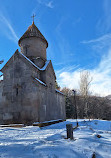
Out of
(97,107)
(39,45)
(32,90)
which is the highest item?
(39,45)

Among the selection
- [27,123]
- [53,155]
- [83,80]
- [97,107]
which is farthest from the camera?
[97,107]

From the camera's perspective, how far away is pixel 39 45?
17875 mm

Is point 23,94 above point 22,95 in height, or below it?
above

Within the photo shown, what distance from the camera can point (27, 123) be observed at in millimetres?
11961

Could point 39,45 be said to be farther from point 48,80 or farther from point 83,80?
point 83,80

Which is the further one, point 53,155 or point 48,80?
point 48,80

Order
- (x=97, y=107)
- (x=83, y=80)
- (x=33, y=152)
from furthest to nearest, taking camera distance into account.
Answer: (x=97, y=107) < (x=83, y=80) < (x=33, y=152)

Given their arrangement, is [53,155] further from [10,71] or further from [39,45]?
[39,45]

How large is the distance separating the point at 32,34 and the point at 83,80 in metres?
18.2

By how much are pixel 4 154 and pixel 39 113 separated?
8.72 metres

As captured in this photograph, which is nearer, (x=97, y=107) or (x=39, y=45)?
(x=39, y=45)

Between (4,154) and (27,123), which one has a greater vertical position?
(4,154)

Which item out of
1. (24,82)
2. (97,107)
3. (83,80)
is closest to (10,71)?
(24,82)

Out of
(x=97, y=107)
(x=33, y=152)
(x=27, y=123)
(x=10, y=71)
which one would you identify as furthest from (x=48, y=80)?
(x=97, y=107)
